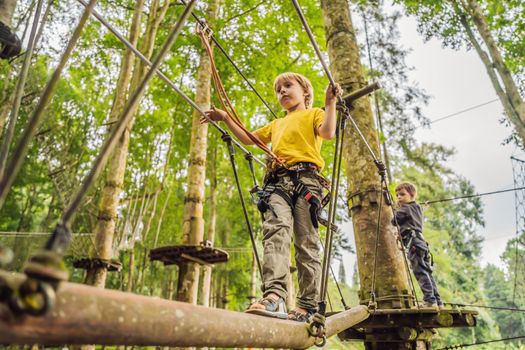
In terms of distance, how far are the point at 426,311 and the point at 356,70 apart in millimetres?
2361

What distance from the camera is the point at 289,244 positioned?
199cm

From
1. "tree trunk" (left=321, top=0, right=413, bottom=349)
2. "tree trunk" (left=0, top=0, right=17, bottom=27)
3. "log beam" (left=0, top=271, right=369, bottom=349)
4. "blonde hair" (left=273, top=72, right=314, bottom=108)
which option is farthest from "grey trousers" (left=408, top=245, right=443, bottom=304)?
"tree trunk" (left=0, top=0, right=17, bottom=27)

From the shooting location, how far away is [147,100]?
1130 centimetres

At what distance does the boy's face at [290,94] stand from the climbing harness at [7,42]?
168 cm

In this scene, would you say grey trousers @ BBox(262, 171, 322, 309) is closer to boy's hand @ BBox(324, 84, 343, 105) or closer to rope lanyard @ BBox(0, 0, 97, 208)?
boy's hand @ BBox(324, 84, 343, 105)

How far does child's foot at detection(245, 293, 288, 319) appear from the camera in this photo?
5.15 ft

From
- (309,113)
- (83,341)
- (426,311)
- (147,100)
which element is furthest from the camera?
(147,100)

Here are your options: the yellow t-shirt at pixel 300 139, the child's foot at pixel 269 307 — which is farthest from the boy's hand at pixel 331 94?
the child's foot at pixel 269 307

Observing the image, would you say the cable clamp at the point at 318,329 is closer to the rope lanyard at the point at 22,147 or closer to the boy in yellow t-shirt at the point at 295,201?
the boy in yellow t-shirt at the point at 295,201

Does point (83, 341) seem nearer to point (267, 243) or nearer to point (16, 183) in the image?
point (267, 243)

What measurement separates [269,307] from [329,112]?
1091 millimetres

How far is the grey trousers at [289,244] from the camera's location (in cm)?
190

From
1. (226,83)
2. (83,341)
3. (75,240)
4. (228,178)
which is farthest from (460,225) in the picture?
(83,341)

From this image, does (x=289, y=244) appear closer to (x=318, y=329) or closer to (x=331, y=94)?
(x=318, y=329)
